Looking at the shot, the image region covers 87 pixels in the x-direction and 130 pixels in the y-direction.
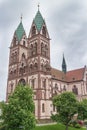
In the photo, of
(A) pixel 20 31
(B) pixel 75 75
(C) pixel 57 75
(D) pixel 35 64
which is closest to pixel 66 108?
(D) pixel 35 64

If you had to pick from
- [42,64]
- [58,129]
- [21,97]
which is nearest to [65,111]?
[58,129]

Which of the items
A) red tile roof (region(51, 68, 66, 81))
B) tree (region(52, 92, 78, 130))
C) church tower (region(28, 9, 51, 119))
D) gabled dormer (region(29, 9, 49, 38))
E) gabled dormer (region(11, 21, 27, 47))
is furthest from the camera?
gabled dormer (region(11, 21, 27, 47))

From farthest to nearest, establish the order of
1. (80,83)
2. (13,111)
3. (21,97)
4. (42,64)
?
(80,83) < (42,64) < (21,97) < (13,111)

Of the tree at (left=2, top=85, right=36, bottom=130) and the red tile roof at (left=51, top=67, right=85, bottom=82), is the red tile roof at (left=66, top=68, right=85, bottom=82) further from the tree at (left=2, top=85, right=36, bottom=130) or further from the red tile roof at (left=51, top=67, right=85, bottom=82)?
the tree at (left=2, top=85, right=36, bottom=130)

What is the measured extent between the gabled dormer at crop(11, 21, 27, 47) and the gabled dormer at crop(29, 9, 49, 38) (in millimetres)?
6699

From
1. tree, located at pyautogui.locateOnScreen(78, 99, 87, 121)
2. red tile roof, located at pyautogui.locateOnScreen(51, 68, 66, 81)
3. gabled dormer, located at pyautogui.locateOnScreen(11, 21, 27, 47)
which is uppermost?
gabled dormer, located at pyautogui.locateOnScreen(11, 21, 27, 47)

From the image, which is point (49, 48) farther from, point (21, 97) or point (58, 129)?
point (21, 97)

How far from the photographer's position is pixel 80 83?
78.8 meters

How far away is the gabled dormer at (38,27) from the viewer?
73.3 metres

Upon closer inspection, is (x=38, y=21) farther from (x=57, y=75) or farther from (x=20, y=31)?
(x=57, y=75)

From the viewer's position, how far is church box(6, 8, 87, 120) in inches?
→ 2515

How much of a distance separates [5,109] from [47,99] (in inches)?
1227

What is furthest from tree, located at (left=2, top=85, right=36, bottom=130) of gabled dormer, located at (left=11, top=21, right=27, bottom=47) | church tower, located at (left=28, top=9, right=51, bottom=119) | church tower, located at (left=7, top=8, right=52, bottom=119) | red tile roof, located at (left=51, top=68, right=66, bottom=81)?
gabled dormer, located at (left=11, top=21, right=27, bottom=47)

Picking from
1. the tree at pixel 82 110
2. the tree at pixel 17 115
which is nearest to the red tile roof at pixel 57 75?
the tree at pixel 82 110
